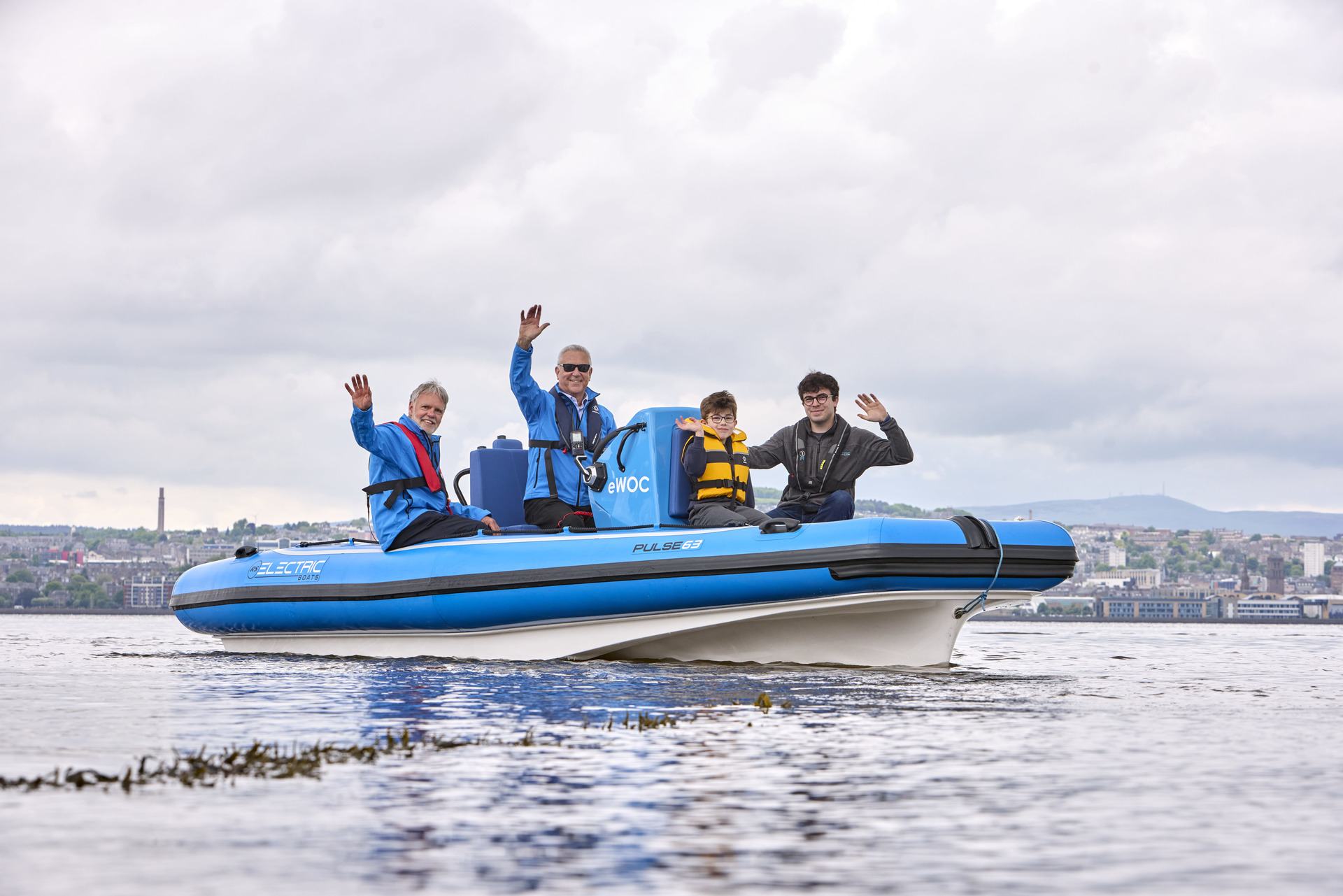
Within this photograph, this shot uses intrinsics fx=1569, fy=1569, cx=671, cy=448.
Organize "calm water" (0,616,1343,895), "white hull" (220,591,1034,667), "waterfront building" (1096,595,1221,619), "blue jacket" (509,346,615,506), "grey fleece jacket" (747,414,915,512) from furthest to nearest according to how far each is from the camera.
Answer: "waterfront building" (1096,595,1221,619), "blue jacket" (509,346,615,506), "grey fleece jacket" (747,414,915,512), "white hull" (220,591,1034,667), "calm water" (0,616,1343,895)

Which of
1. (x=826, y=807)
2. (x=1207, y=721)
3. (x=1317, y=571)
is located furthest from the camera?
(x=1317, y=571)

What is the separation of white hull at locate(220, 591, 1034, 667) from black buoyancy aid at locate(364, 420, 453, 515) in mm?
1170

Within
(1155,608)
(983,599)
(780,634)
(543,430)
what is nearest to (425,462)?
(543,430)

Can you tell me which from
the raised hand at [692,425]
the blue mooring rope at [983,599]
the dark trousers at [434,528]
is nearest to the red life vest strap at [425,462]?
the dark trousers at [434,528]

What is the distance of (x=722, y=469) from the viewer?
10695 millimetres

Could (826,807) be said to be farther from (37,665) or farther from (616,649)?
(37,665)

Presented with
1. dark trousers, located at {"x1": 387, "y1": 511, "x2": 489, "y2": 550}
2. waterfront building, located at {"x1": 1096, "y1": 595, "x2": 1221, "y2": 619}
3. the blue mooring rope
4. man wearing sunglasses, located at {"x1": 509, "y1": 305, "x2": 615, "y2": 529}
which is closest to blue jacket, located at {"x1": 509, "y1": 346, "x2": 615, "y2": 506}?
man wearing sunglasses, located at {"x1": 509, "y1": 305, "x2": 615, "y2": 529}

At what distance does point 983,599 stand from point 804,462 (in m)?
1.61

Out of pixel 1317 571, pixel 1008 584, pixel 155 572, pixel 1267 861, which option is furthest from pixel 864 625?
pixel 1317 571

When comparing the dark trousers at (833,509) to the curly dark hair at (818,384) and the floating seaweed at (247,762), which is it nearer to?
the curly dark hair at (818,384)

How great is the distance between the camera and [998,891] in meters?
3.41

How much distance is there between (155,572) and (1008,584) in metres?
89.5

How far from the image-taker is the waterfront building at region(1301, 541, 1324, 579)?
111250 millimetres

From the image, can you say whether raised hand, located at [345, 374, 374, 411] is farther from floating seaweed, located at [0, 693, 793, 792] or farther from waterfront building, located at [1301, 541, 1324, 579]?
waterfront building, located at [1301, 541, 1324, 579]
